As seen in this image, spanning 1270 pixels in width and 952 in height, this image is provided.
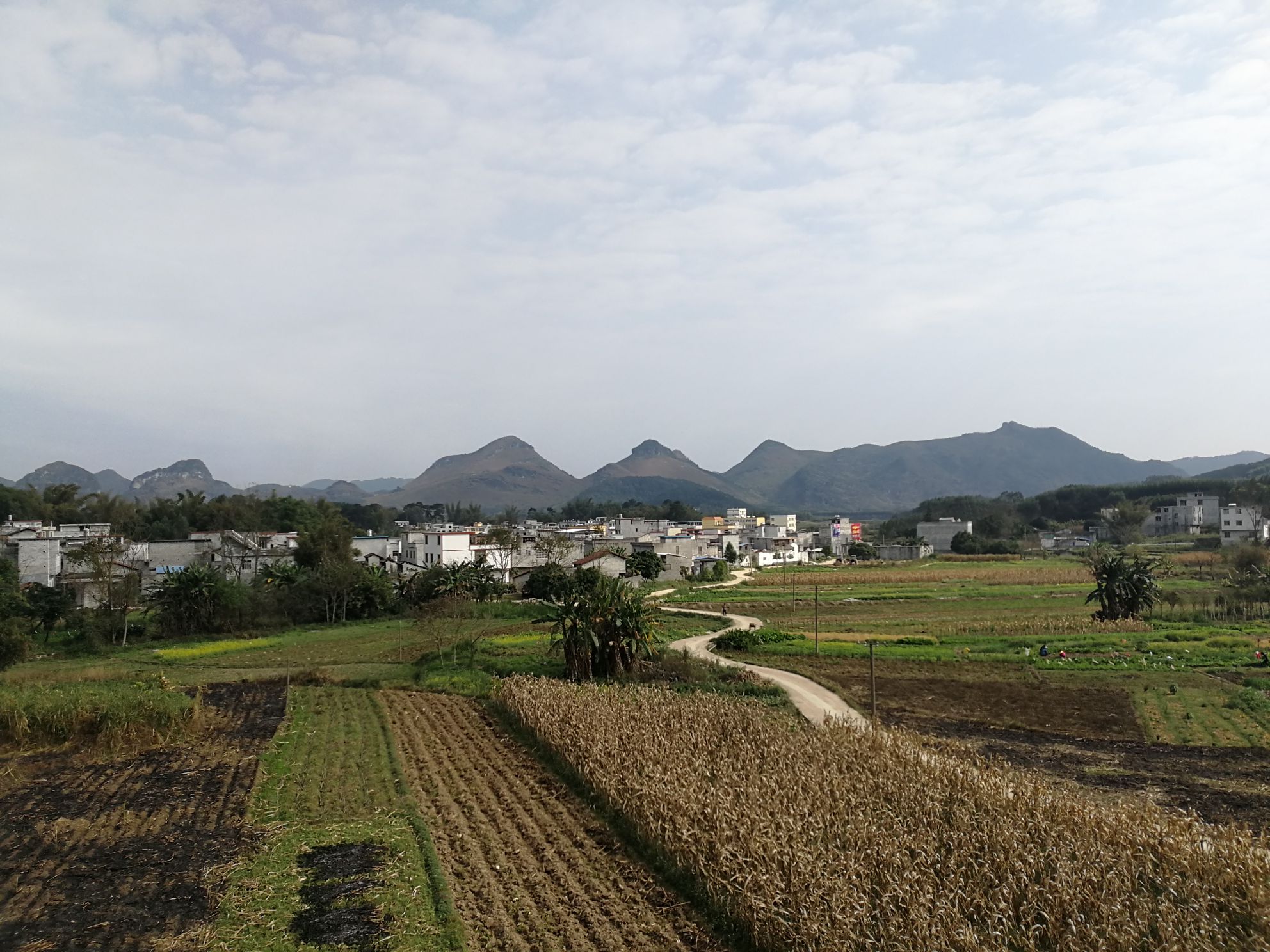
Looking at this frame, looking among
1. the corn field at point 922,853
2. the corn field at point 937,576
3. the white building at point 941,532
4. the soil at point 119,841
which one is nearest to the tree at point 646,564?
the corn field at point 937,576

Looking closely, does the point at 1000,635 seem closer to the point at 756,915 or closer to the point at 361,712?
the point at 361,712

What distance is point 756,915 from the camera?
33.1 ft

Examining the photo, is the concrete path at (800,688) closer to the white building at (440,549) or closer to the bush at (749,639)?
the bush at (749,639)

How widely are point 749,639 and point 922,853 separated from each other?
2683 cm

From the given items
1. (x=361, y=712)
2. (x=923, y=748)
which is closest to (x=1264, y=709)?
(x=923, y=748)

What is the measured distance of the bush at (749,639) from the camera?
120 feet

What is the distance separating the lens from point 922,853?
1102cm

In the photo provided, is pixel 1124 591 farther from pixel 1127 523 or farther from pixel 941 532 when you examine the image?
pixel 941 532

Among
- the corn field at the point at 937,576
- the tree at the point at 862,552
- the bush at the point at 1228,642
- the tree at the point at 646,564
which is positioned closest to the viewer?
the bush at the point at 1228,642

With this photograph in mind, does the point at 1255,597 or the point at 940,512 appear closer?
the point at 1255,597

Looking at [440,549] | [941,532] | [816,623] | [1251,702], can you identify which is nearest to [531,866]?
[1251,702]

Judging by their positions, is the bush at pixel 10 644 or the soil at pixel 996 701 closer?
the soil at pixel 996 701

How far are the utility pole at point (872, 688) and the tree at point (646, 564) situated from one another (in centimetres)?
3585

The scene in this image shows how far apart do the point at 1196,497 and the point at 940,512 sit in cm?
6118
